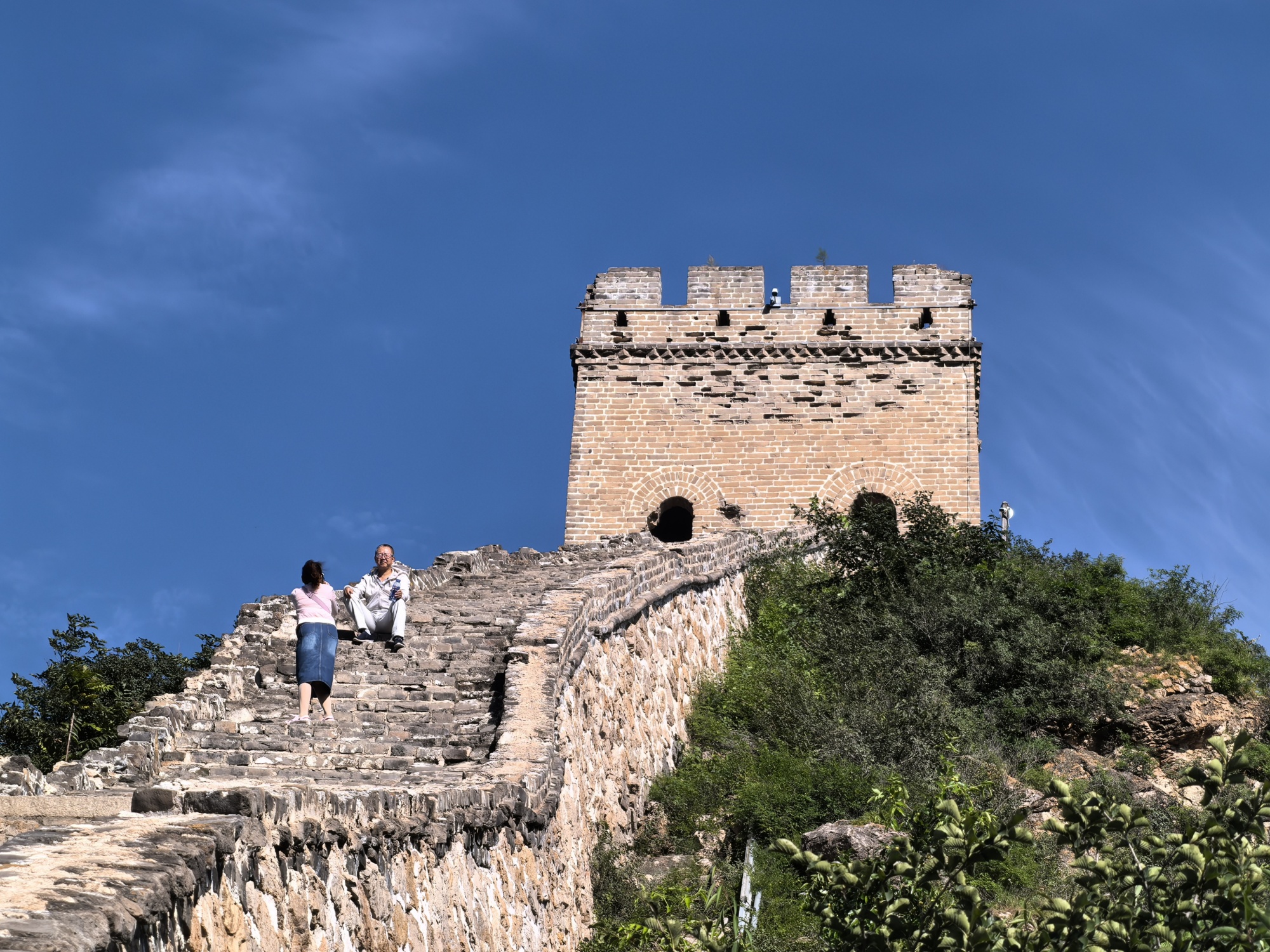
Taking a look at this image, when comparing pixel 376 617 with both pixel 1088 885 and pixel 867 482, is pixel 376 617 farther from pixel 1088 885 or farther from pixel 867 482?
pixel 867 482

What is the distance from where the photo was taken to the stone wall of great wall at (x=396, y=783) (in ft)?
16.8

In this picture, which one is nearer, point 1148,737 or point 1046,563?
point 1148,737

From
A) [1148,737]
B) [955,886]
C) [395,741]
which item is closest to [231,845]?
[955,886]

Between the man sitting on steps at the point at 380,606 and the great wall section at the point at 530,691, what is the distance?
0.24 m

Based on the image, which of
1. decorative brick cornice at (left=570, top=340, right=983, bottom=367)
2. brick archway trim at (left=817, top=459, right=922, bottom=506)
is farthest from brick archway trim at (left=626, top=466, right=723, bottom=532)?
decorative brick cornice at (left=570, top=340, right=983, bottom=367)

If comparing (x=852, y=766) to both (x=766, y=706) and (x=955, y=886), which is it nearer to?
(x=766, y=706)

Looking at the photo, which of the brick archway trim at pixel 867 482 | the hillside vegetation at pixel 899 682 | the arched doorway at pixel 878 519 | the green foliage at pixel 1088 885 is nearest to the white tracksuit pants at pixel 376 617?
the hillside vegetation at pixel 899 682

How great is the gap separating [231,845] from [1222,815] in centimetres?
382

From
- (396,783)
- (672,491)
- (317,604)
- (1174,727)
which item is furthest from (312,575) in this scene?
(672,491)

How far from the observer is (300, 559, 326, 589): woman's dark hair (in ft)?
36.0

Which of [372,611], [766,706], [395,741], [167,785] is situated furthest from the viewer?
[766,706]

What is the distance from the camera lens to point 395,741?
10070mm

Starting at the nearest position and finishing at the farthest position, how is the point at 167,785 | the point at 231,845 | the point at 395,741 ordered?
1. the point at 231,845
2. the point at 167,785
3. the point at 395,741

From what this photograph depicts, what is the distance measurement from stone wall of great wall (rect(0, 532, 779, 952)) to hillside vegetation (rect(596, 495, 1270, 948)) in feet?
1.75
